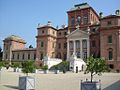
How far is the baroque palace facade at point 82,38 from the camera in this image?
47.7 m

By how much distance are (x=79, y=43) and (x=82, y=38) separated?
1726mm

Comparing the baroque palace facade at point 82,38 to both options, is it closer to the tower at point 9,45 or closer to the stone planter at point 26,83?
the tower at point 9,45

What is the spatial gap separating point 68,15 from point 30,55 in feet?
58.9

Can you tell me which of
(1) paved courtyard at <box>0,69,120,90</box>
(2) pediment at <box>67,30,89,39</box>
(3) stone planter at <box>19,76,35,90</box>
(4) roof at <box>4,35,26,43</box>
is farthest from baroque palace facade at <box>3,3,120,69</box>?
(3) stone planter at <box>19,76,35,90</box>

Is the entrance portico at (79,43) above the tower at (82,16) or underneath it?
underneath

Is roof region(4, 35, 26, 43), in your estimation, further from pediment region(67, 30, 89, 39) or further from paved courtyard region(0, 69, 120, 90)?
paved courtyard region(0, 69, 120, 90)

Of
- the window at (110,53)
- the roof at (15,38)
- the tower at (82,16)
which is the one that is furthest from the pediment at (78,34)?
the roof at (15,38)

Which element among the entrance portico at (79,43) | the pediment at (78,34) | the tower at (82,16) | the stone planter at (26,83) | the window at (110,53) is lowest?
the stone planter at (26,83)

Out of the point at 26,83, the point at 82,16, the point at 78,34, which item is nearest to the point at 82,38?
the point at 78,34

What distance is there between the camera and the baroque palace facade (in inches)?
1878

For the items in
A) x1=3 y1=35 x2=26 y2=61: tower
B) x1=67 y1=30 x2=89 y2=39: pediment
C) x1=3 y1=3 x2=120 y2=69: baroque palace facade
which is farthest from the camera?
x1=3 y1=35 x2=26 y2=61: tower

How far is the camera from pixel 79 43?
55375mm

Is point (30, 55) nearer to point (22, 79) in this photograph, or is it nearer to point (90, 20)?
point (90, 20)

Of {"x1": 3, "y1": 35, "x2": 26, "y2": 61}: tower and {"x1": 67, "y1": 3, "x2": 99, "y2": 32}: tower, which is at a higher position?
{"x1": 67, "y1": 3, "x2": 99, "y2": 32}: tower
